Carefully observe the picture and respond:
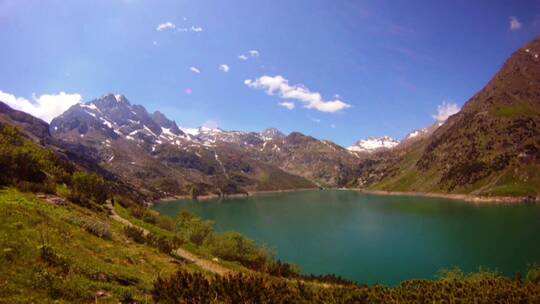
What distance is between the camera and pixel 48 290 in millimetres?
13812

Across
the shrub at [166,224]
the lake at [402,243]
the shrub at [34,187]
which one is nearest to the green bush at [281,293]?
the shrub at [34,187]

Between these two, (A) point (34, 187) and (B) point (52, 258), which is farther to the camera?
(A) point (34, 187)

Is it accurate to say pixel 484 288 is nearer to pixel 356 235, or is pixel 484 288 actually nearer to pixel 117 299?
pixel 117 299

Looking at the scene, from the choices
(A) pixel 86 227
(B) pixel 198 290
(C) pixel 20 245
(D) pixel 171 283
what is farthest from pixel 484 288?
(A) pixel 86 227

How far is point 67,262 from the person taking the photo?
17.4 m

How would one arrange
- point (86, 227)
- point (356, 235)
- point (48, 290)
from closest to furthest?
point (48, 290) < point (86, 227) < point (356, 235)

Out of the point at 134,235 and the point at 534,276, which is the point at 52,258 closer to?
the point at 134,235

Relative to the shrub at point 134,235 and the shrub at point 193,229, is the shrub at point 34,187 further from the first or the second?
the shrub at point 193,229

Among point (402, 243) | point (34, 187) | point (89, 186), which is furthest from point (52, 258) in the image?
point (402, 243)

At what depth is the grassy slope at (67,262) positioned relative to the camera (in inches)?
542

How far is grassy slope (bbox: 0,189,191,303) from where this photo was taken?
13773mm

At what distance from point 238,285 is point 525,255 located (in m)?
110

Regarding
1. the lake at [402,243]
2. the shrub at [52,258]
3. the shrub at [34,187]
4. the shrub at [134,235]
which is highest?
the shrub at [34,187]

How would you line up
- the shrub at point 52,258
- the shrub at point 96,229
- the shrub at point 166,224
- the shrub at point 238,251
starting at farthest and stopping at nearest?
the shrub at point 166,224, the shrub at point 238,251, the shrub at point 96,229, the shrub at point 52,258
